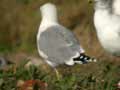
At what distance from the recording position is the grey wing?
8012 mm

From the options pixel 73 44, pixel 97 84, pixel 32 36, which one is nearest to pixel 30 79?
pixel 97 84

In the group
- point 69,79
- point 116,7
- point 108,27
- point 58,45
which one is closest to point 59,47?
point 58,45

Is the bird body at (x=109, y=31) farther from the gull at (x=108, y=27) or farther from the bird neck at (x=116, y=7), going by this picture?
the bird neck at (x=116, y=7)

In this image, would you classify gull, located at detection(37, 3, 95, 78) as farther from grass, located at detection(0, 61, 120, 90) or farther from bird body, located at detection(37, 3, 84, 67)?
grass, located at detection(0, 61, 120, 90)

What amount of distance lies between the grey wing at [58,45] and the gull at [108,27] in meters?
0.38

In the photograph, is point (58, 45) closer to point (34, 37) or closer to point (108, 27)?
point (108, 27)

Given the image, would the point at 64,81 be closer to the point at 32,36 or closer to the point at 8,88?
the point at 8,88

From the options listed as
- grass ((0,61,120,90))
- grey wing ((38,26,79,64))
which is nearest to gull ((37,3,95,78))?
grey wing ((38,26,79,64))

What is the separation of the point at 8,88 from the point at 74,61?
4.87 feet

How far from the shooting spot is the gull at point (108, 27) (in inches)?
309

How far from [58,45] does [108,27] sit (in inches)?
28.3

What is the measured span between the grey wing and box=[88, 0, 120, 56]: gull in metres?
0.38

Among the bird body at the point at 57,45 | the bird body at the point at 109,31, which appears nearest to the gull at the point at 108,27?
the bird body at the point at 109,31

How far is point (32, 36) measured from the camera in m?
13.2
